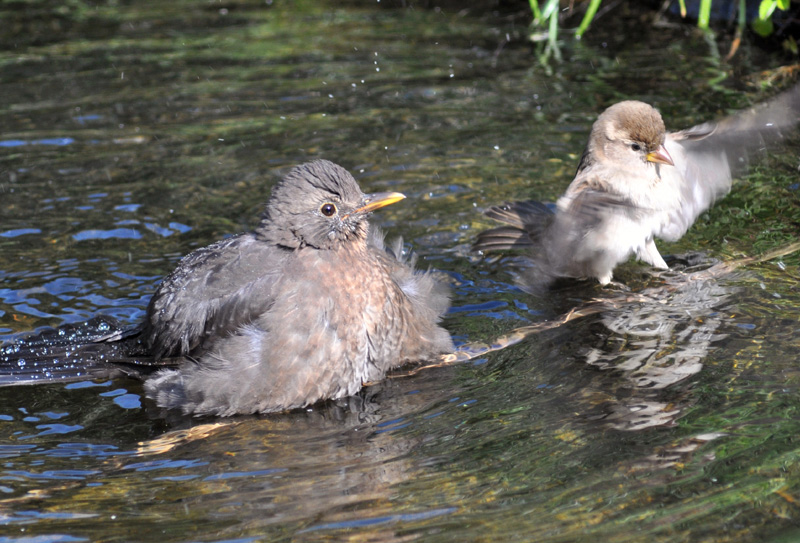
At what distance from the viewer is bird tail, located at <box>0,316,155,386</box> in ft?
17.7

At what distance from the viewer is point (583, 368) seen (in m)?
5.04

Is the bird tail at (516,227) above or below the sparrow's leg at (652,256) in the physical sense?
above

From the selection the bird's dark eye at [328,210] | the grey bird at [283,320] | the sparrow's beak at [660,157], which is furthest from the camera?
the sparrow's beak at [660,157]

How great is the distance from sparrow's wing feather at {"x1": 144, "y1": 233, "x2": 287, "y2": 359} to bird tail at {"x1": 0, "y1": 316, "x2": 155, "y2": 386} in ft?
0.62

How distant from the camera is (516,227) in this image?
6.42 meters

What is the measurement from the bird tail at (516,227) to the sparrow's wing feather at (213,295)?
167 centimetres

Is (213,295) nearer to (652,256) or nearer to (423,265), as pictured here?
(423,265)

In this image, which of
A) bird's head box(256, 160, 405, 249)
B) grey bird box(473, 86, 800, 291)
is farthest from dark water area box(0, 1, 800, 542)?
bird's head box(256, 160, 405, 249)

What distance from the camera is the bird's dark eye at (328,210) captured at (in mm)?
5246

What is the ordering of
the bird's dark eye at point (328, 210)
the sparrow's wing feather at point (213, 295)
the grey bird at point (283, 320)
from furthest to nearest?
the bird's dark eye at point (328, 210) < the sparrow's wing feather at point (213, 295) < the grey bird at point (283, 320)

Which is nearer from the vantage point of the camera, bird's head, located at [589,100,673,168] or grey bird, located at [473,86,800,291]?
grey bird, located at [473,86,800,291]

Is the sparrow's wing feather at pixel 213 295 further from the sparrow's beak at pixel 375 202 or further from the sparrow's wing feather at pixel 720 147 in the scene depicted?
the sparrow's wing feather at pixel 720 147

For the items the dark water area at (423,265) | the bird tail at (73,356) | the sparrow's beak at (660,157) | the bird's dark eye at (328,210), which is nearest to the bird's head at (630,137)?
the sparrow's beak at (660,157)

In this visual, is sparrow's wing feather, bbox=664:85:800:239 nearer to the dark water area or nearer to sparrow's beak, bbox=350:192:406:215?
the dark water area
